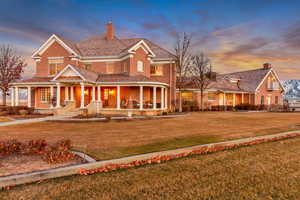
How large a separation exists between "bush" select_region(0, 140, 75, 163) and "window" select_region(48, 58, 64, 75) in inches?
780

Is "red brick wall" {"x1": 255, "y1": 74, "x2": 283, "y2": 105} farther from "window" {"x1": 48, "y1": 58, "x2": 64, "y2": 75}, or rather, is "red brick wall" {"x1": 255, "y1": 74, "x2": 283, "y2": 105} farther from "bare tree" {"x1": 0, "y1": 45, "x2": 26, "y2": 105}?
"bare tree" {"x1": 0, "y1": 45, "x2": 26, "y2": 105}

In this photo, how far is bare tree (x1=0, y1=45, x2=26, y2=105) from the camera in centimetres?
2533

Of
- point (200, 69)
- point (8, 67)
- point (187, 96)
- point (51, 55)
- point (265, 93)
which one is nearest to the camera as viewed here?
point (51, 55)

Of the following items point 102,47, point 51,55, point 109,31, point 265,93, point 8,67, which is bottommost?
point 265,93

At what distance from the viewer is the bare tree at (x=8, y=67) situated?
25.3 metres

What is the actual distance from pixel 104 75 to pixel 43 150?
60.7ft

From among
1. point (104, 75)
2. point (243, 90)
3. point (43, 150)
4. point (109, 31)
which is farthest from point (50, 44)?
point (243, 90)

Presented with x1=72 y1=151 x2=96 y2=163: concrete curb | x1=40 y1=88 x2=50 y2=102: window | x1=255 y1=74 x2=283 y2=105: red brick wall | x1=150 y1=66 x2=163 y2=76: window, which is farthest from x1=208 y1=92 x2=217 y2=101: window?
x1=72 y1=151 x2=96 y2=163: concrete curb

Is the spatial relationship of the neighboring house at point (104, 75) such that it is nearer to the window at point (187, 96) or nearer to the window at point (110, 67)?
the window at point (110, 67)

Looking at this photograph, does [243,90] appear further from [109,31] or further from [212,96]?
[109,31]

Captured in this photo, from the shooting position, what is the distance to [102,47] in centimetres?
2542

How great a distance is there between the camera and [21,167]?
14.2ft

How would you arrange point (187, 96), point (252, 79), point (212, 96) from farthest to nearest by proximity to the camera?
point (252, 79)
point (212, 96)
point (187, 96)

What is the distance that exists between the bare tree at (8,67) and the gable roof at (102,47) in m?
6.95
